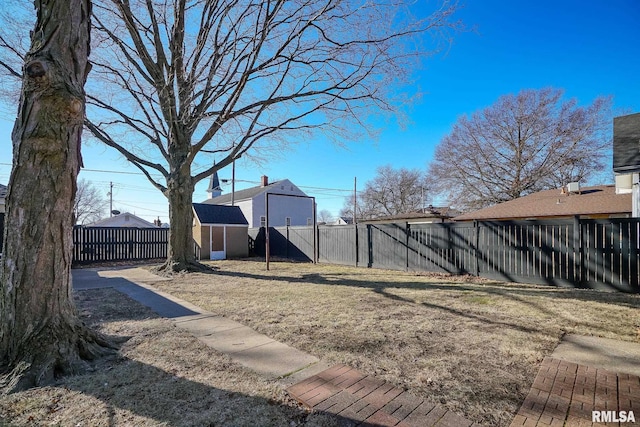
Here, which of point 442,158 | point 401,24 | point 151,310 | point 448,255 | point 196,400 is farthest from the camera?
point 442,158

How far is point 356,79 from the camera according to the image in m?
8.33

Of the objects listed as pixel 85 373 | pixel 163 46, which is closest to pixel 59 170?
pixel 85 373

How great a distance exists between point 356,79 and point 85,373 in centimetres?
806

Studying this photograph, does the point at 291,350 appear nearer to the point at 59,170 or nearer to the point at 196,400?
the point at 196,400

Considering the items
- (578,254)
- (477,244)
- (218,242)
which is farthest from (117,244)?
(578,254)

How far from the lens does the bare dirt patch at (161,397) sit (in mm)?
2006

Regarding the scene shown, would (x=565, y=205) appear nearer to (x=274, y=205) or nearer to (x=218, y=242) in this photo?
(x=218, y=242)

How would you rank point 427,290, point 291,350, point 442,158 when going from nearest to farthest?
point 291,350 < point 427,290 < point 442,158

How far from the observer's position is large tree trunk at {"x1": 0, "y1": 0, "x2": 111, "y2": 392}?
269cm

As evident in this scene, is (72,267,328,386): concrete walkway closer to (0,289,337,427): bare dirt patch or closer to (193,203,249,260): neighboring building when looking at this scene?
(0,289,337,427): bare dirt patch

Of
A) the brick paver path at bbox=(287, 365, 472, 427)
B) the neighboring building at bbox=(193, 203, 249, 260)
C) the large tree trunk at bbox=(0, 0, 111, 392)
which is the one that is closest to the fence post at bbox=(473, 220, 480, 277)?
the brick paver path at bbox=(287, 365, 472, 427)

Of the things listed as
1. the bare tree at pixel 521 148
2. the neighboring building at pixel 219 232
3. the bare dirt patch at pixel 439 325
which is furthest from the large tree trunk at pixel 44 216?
the bare tree at pixel 521 148

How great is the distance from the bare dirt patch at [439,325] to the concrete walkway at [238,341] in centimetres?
18

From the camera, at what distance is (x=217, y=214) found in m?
16.5
